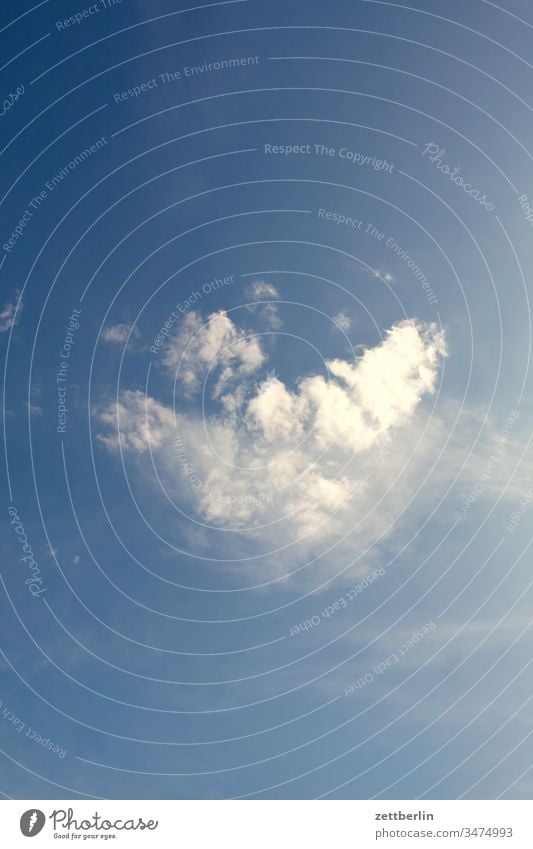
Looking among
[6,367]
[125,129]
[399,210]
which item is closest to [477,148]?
[399,210]

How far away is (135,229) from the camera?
129ft

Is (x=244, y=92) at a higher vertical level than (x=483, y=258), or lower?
higher

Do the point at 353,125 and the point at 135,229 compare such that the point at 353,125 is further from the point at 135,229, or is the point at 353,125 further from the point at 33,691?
the point at 33,691
